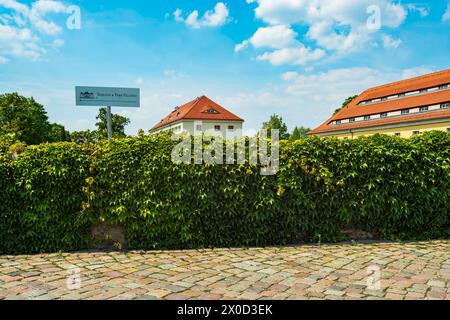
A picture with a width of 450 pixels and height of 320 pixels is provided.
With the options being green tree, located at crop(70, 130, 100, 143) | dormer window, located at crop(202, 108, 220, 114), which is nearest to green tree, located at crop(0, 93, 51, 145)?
dormer window, located at crop(202, 108, 220, 114)

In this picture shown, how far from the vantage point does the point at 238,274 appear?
459 centimetres

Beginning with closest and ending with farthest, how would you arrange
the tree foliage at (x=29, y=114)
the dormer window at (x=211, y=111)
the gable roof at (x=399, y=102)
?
1. the gable roof at (x=399, y=102)
2. the tree foliage at (x=29, y=114)
3. the dormer window at (x=211, y=111)

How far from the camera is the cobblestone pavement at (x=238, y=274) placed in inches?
154

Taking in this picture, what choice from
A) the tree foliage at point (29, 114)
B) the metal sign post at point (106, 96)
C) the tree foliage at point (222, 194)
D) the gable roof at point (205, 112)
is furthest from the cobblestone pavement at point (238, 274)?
the gable roof at point (205, 112)

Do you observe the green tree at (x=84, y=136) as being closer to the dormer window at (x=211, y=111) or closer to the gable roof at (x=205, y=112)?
the gable roof at (x=205, y=112)

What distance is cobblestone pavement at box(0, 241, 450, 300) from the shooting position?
3900 mm

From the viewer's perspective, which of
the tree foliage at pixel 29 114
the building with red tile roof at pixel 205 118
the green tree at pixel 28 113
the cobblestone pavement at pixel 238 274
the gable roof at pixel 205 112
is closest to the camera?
the cobblestone pavement at pixel 238 274

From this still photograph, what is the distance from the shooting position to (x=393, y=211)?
657 centimetres

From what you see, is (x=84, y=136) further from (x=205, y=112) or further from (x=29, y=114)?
(x=205, y=112)

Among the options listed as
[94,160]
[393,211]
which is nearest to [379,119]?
[393,211]

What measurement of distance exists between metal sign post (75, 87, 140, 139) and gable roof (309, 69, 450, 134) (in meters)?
44.3

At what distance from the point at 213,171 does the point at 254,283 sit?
235 centimetres

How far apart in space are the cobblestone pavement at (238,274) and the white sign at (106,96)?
3795 millimetres

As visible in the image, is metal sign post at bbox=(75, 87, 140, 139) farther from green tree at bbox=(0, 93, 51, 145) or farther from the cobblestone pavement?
green tree at bbox=(0, 93, 51, 145)
